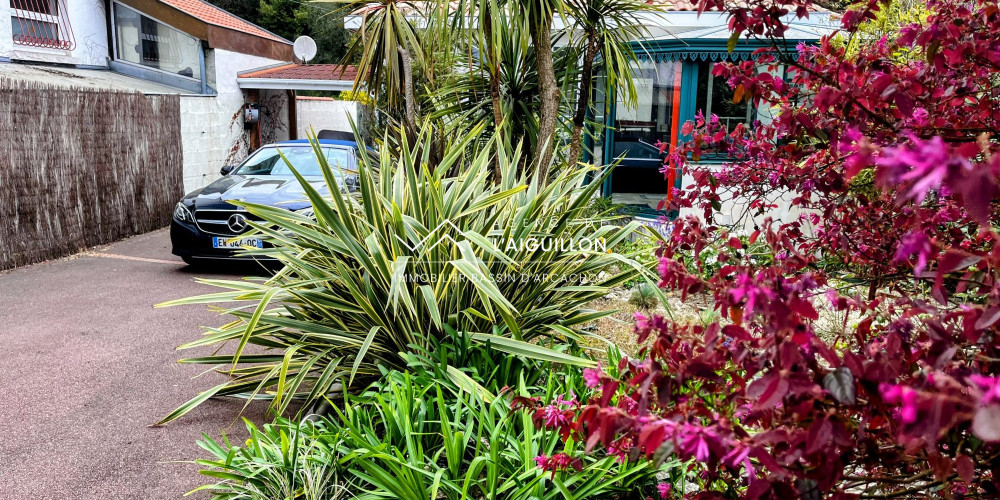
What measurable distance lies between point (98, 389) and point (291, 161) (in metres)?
4.82

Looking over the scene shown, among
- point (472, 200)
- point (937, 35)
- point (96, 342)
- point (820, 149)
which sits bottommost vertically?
point (96, 342)

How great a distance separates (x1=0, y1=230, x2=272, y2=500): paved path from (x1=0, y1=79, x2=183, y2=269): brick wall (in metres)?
0.88

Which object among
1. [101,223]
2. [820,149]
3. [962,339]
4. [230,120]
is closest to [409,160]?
[820,149]

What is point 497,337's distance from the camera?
366 cm

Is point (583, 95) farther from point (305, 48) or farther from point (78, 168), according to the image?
point (305, 48)

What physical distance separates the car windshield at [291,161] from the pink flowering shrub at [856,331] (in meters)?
6.57

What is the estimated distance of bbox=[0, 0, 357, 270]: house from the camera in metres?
8.30

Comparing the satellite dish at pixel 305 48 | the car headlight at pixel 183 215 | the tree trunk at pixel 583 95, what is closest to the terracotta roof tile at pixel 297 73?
the satellite dish at pixel 305 48

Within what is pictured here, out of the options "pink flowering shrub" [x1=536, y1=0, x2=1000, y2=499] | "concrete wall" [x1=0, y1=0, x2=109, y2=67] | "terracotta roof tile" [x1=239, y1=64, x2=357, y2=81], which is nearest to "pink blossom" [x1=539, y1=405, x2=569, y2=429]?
"pink flowering shrub" [x1=536, y1=0, x2=1000, y2=499]

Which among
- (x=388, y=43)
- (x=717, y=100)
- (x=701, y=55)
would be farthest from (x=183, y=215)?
(x=717, y=100)

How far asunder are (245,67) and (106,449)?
42.7 ft

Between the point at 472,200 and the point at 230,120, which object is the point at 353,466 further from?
the point at 230,120

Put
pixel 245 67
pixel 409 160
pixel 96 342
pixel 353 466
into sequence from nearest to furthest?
pixel 353 466, pixel 409 160, pixel 96 342, pixel 245 67

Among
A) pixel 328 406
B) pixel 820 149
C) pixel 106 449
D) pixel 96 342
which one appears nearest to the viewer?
pixel 820 149
